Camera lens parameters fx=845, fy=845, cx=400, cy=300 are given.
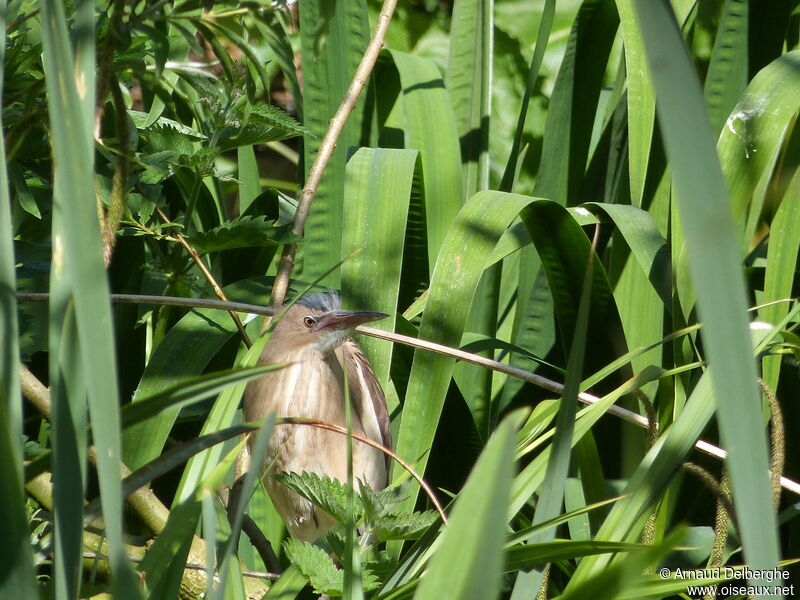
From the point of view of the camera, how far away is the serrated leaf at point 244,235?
1396 millimetres

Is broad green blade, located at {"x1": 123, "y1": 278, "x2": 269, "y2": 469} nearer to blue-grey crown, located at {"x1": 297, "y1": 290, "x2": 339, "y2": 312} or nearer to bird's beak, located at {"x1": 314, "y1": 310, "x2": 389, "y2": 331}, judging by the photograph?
bird's beak, located at {"x1": 314, "y1": 310, "x2": 389, "y2": 331}

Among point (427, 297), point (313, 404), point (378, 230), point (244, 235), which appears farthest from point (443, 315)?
point (313, 404)

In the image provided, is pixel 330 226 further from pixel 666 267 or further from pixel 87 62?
pixel 87 62

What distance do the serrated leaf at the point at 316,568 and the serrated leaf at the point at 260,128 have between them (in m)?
0.70

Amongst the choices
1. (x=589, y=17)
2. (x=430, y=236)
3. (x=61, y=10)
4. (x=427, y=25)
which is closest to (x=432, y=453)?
(x=430, y=236)

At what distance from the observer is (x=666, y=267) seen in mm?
1539

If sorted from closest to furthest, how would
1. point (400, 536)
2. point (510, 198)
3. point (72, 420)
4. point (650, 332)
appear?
point (72, 420) < point (400, 536) < point (510, 198) < point (650, 332)

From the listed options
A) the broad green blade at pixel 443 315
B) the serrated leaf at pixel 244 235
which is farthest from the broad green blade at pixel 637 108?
the serrated leaf at pixel 244 235

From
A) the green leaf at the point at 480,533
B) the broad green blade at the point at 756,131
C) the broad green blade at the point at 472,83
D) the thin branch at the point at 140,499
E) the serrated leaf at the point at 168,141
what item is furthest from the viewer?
the broad green blade at the point at 472,83

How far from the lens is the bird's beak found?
5.12 feet

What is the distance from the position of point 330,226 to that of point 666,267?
2.50 ft

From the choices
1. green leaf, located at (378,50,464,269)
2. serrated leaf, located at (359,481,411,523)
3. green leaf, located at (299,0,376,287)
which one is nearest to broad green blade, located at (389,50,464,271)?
green leaf, located at (378,50,464,269)

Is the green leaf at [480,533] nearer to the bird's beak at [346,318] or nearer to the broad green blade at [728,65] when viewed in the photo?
the bird's beak at [346,318]

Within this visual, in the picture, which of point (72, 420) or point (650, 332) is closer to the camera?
point (72, 420)
